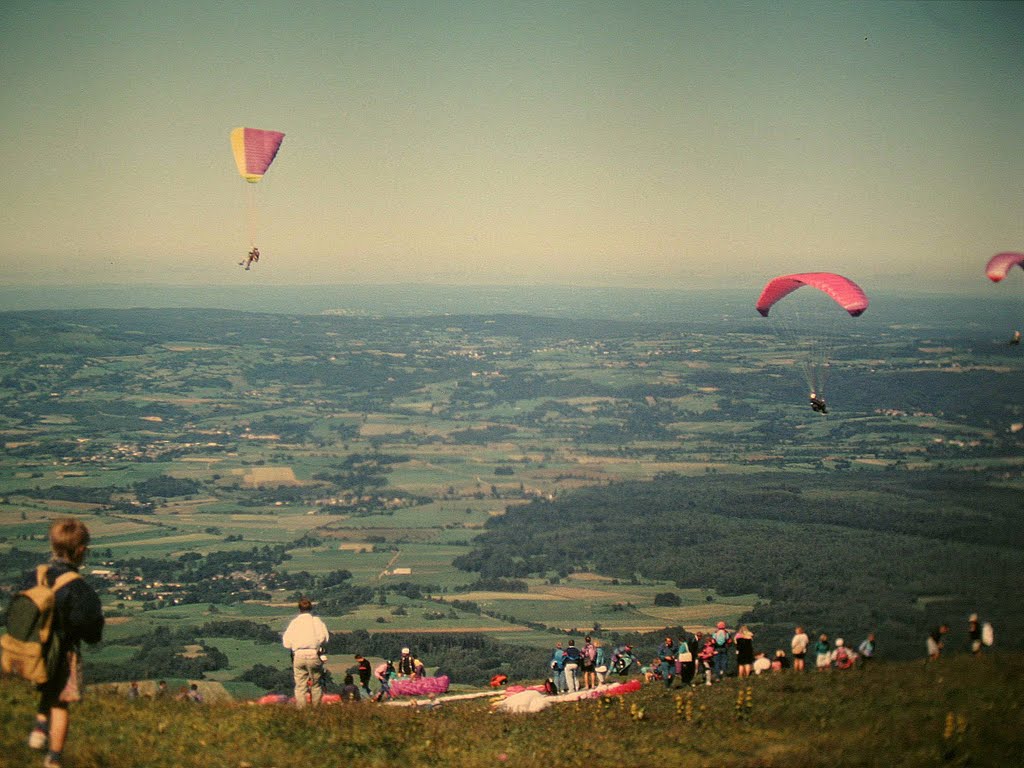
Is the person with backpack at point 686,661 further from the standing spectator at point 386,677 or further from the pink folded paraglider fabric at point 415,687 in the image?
the standing spectator at point 386,677

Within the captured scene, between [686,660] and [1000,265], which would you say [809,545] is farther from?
[686,660]

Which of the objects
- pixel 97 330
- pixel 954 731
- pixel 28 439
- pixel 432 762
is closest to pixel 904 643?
pixel 954 731

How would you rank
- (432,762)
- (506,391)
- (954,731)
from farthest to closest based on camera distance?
(506,391), (954,731), (432,762)

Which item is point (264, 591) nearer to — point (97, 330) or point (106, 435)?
point (106, 435)

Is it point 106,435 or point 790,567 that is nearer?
point 790,567

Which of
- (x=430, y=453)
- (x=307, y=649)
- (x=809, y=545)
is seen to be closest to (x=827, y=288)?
(x=307, y=649)

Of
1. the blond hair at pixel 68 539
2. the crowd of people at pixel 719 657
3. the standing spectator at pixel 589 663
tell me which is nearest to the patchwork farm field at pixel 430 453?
the crowd of people at pixel 719 657
